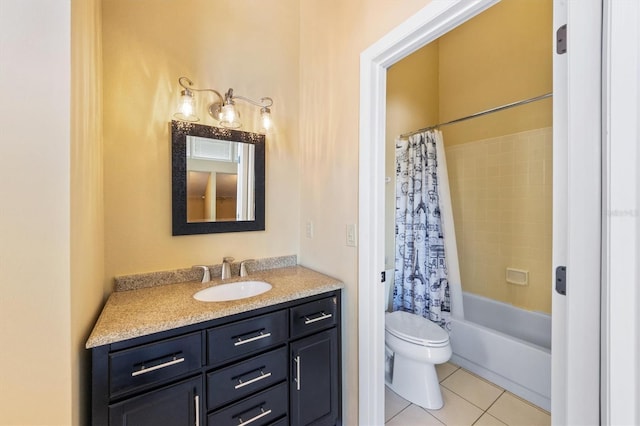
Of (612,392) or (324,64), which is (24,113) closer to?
(324,64)

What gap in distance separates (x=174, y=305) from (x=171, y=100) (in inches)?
44.7

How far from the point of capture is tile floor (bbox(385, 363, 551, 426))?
157 cm

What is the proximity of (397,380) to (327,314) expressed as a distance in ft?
2.96

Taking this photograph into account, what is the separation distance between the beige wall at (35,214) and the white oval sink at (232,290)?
2.05 ft

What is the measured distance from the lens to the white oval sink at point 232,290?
1406 millimetres

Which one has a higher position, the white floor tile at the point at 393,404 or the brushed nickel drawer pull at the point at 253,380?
the brushed nickel drawer pull at the point at 253,380

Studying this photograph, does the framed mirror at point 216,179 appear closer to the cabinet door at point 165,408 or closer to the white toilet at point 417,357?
the cabinet door at point 165,408

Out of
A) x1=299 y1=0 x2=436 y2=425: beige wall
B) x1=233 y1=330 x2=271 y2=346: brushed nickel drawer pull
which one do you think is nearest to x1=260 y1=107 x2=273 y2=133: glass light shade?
x1=299 y1=0 x2=436 y2=425: beige wall

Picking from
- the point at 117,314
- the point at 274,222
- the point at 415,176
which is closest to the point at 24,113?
the point at 117,314

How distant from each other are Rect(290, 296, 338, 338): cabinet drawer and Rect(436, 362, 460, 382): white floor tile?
120 cm

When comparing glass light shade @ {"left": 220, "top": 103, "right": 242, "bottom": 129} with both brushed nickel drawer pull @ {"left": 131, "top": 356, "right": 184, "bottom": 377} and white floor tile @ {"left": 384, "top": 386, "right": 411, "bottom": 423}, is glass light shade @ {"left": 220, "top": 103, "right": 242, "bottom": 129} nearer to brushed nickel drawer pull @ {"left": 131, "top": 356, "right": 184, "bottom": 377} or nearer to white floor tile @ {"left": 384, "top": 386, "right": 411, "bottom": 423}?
brushed nickel drawer pull @ {"left": 131, "top": 356, "right": 184, "bottom": 377}

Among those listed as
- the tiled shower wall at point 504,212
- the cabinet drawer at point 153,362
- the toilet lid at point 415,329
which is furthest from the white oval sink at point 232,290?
the tiled shower wall at point 504,212

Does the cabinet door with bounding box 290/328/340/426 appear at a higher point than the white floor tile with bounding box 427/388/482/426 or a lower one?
higher

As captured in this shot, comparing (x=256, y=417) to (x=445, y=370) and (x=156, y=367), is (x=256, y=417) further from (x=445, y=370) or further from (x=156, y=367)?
(x=445, y=370)
